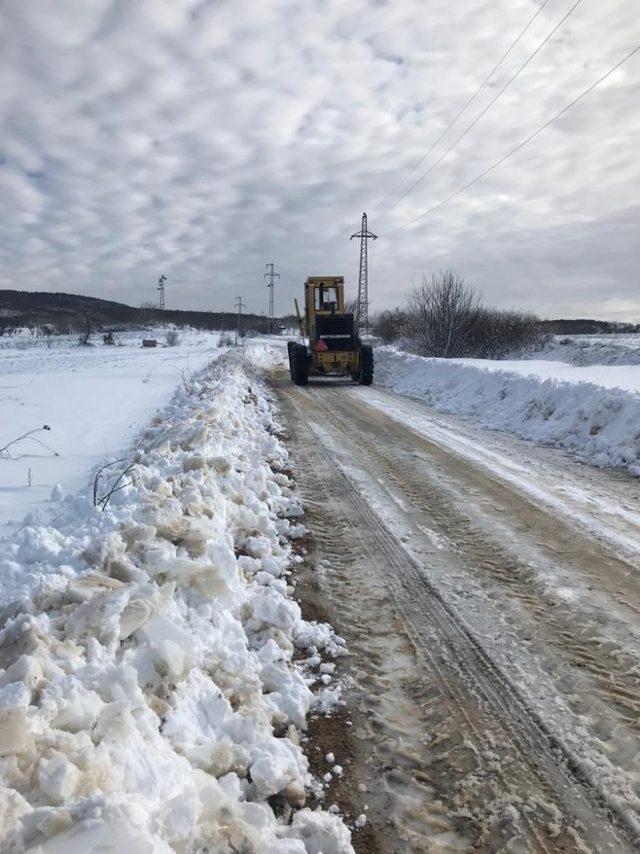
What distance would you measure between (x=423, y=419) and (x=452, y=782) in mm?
9689

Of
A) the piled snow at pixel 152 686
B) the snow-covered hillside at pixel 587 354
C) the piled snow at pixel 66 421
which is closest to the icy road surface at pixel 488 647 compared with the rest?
the piled snow at pixel 152 686

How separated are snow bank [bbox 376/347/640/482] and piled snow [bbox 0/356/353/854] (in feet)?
19.7

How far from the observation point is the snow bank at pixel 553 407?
8.80 m

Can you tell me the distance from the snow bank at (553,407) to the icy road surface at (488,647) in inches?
60.5

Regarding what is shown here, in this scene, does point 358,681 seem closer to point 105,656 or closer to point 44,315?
point 105,656

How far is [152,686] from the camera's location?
2832 mm

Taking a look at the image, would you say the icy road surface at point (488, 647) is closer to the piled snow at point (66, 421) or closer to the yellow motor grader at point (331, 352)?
the piled snow at point (66, 421)

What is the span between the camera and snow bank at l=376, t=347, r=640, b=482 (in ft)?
28.9

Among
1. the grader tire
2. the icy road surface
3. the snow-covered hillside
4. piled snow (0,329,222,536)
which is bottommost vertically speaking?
the icy road surface

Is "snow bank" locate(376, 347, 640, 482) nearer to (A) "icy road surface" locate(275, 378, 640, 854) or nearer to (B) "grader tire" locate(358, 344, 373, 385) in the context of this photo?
(A) "icy road surface" locate(275, 378, 640, 854)

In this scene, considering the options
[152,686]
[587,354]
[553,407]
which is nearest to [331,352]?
[553,407]

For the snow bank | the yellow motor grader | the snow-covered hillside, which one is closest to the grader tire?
the yellow motor grader

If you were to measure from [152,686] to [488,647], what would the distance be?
6.48 feet

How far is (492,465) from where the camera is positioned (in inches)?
315
